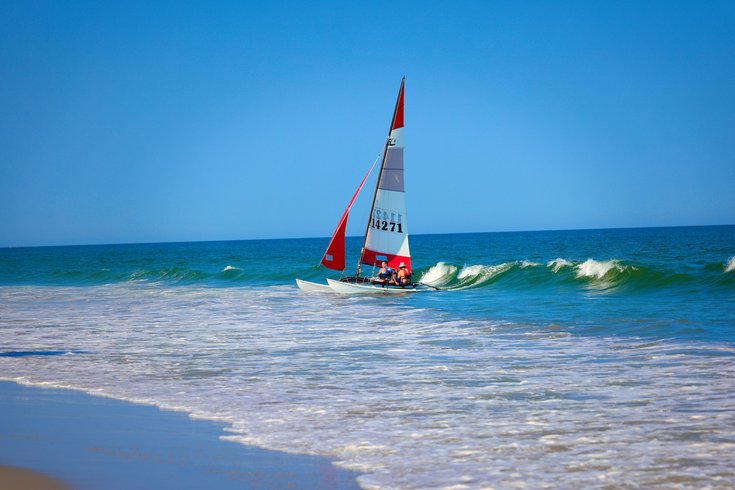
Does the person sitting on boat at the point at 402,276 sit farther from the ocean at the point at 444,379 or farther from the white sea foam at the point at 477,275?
the white sea foam at the point at 477,275

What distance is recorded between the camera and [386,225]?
29.5 m

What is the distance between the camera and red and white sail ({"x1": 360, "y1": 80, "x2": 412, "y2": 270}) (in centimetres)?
2934

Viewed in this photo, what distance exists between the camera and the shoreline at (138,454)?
6289 mm

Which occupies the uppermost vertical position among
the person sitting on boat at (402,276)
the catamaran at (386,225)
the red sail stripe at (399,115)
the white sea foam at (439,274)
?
the red sail stripe at (399,115)

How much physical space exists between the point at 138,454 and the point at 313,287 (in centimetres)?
2458

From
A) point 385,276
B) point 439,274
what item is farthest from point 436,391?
point 439,274

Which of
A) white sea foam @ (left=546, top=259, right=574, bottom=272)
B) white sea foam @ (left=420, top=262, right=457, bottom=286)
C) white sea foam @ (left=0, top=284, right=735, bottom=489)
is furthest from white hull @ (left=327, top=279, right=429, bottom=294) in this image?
white sea foam @ (left=420, top=262, right=457, bottom=286)

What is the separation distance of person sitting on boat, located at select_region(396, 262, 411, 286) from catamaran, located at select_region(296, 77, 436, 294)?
0.21 feet

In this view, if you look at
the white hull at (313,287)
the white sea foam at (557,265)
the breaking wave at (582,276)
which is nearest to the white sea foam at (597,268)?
the breaking wave at (582,276)

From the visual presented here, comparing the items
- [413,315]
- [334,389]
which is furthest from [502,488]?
[413,315]

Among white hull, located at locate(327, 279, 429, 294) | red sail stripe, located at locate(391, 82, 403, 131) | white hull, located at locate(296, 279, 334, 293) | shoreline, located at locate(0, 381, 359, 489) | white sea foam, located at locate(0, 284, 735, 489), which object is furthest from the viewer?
white hull, located at locate(296, 279, 334, 293)

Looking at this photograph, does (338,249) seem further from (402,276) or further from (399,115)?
(399,115)

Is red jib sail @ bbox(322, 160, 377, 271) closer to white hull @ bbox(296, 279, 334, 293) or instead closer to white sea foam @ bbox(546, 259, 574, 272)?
white hull @ bbox(296, 279, 334, 293)

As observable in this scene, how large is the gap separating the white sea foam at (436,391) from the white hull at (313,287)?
36.5 feet
